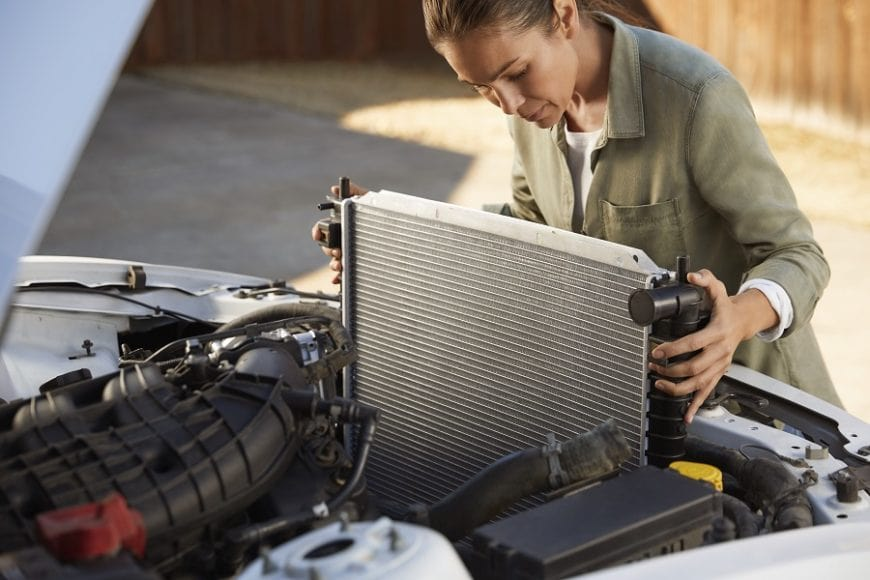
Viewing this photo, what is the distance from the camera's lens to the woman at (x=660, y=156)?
186 centimetres

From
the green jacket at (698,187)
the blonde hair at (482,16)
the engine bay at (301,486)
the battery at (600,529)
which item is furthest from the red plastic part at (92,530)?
the green jacket at (698,187)

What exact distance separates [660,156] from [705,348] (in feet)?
1.90

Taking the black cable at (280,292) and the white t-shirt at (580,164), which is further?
the black cable at (280,292)

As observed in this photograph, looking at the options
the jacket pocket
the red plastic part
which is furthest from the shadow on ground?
the red plastic part

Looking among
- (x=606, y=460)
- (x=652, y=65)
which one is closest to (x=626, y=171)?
(x=652, y=65)

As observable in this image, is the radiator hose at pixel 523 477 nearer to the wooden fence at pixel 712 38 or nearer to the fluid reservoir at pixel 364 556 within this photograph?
the fluid reservoir at pixel 364 556

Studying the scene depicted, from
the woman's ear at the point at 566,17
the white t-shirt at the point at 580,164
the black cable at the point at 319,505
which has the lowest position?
the black cable at the point at 319,505

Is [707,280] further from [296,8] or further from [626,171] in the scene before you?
[296,8]

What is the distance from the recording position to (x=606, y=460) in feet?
4.84

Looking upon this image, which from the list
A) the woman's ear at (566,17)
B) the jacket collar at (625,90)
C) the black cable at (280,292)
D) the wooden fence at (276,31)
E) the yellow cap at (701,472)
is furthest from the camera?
the wooden fence at (276,31)

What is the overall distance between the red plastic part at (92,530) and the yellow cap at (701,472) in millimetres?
716

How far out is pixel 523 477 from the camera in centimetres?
152

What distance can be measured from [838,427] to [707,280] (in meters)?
0.45

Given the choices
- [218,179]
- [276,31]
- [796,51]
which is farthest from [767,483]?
[276,31]
